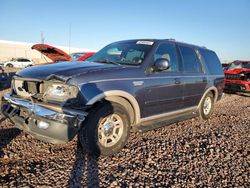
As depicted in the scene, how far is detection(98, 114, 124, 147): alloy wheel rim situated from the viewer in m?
3.54

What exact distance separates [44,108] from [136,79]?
4.90 ft

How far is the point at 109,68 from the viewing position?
12.2ft

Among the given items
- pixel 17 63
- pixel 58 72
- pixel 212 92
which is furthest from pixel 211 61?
pixel 17 63

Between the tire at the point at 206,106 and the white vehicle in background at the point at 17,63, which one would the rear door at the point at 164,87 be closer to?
the tire at the point at 206,106

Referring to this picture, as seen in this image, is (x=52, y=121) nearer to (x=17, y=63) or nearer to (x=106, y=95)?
(x=106, y=95)

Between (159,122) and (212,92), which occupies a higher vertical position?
(212,92)

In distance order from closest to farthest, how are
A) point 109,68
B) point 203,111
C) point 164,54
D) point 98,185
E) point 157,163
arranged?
point 98,185
point 157,163
point 109,68
point 164,54
point 203,111

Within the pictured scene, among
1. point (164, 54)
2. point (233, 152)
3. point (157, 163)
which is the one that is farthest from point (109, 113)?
point (233, 152)

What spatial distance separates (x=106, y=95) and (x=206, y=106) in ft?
11.9

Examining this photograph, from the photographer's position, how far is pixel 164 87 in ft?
14.4

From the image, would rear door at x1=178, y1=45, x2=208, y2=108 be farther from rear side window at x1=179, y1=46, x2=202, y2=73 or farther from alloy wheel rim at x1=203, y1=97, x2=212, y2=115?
alloy wheel rim at x1=203, y1=97, x2=212, y2=115

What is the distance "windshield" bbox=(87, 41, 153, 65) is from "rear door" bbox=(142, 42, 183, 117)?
9.6 inches

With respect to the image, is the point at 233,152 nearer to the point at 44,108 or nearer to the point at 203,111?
the point at 203,111

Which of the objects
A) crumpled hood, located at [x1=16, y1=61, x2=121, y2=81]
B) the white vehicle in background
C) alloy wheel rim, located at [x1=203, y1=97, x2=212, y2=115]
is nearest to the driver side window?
crumpled hood, located at [x1=16, y1=61, x2=121, y2=81]
